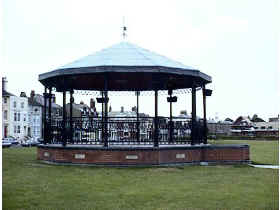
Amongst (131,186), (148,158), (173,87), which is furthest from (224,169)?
(173,87)

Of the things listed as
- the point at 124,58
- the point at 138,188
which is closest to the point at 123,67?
the point at 124,58

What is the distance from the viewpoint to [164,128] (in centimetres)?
1780

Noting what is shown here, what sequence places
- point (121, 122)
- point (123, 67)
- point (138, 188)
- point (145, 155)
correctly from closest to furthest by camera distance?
point (138, 188) → point (145, 155) → point (123, 67) → point (121, 122)

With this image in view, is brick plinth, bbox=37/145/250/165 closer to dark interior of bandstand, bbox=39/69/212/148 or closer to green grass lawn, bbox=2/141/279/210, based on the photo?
dark interior of bandstand, bbox=39/69/212/148

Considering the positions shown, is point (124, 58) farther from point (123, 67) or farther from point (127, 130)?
point (127, 130)

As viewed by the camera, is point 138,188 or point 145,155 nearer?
point 138,188

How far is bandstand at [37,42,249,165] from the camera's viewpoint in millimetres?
15406

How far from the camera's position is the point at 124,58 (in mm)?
16812

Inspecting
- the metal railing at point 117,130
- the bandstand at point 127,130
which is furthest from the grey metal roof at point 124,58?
the metal railing at point 117,130

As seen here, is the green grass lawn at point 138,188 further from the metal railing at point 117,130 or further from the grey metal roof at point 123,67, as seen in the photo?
the grey metal roof at point 123,67

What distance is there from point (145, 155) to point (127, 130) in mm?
2549

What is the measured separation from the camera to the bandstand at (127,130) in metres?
15.4

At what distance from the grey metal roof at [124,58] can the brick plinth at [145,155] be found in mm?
3201

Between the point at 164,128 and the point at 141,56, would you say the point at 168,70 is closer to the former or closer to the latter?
the point at 141,56
